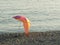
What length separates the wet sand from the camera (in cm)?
786

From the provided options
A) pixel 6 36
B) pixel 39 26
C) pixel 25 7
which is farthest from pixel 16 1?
pixel 6 36

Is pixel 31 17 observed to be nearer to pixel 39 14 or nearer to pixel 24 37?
pixel 39 14

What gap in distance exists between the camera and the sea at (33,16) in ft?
35.7

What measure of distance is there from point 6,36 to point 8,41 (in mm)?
639

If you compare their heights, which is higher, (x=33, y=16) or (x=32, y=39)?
(x=32, y=39)

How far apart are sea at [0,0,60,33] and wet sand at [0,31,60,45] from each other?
150 centimetres

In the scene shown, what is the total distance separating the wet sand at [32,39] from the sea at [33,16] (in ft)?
4.91

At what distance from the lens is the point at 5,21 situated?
12312 millimetres

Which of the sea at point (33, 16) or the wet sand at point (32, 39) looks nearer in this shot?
the wet sand at point (32, 39)

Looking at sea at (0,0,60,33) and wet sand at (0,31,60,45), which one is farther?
sea at (0,0,60,33)

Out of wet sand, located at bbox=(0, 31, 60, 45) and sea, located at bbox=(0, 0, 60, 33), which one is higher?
wet sand, located at bbox=(0, 31, 60, 45)

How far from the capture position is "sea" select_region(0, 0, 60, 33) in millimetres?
10867

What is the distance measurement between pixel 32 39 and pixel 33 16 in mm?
5330

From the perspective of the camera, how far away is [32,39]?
8188 millimetres
